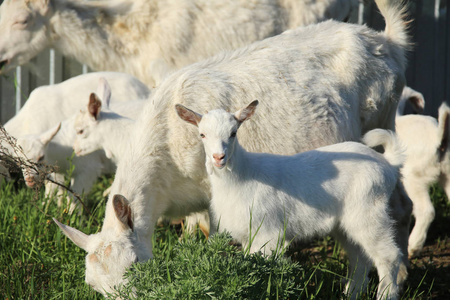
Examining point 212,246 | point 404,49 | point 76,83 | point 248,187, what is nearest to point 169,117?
point 248,187

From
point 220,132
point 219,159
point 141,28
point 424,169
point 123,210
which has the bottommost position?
→ point 424,169

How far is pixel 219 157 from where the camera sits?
318cm

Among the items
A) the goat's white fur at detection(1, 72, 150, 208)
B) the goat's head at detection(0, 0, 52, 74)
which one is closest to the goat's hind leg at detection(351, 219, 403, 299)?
the goat's white fur at detection(1, 72, 150, 208)

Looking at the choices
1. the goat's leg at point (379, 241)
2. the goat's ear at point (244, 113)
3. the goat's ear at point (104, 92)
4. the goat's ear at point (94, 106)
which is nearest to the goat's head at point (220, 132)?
the goat's ear at point (244, 113)

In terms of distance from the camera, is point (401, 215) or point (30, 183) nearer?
point (30, 183)

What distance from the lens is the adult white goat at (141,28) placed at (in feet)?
19.7

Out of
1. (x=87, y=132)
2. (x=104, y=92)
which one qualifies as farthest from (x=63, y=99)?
(x=87, y=132)

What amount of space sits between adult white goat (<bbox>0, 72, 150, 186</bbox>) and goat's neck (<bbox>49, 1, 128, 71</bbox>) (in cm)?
37

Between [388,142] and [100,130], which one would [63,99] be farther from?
[388,142]

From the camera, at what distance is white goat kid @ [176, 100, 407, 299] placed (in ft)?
11.6

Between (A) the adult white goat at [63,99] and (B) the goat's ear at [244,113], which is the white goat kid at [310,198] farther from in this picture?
(A) the adult white goat at [63,99]

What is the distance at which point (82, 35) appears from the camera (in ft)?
20.3

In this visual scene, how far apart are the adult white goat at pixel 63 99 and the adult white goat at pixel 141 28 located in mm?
343

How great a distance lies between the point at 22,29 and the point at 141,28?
1.18 metres
